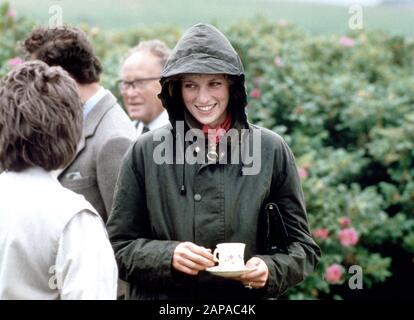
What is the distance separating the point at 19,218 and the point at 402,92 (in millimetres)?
5083

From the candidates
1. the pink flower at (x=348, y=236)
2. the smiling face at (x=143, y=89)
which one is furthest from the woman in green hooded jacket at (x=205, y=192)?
the pink flower at (x=348, y=236)

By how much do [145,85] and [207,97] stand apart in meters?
1.29

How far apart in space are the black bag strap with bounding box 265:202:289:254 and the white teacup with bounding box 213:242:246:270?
0.68 feet

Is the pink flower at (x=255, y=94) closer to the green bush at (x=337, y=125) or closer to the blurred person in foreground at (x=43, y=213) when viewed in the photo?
the green bush at (x=337, y=125)

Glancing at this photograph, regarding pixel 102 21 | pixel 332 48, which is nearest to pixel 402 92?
pixel 332 48

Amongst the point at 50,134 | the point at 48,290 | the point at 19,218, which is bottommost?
the point at 48,290

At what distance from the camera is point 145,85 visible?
15.6 ft

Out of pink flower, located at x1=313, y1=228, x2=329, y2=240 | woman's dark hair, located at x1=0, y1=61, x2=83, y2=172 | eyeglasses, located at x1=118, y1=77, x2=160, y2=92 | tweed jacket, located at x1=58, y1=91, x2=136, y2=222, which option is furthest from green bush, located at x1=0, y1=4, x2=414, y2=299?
woman's dark hair, located at x1=0, y1=61, x2=83, y2=172

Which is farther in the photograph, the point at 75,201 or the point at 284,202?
the point at 284,202

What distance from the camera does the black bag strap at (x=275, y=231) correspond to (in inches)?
135

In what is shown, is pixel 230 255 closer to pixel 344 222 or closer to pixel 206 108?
pixel 206 108

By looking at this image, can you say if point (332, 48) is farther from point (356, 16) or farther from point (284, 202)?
point (284, 202)

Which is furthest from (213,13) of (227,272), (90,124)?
(227,272)
